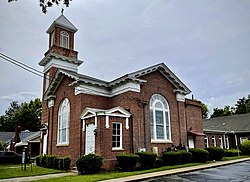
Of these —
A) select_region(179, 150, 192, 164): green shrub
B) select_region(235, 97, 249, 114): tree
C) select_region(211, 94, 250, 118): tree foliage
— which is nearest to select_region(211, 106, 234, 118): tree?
select_region(211, 94, 250, 118): tree foliage

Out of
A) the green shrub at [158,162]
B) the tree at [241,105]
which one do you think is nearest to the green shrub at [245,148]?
the green shrub at [158,162]

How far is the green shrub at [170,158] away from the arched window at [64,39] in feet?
56.0

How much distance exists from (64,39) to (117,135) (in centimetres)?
1633

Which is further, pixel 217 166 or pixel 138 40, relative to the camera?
pixel 138 40

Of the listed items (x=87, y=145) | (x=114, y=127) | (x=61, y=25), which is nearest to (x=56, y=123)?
(x=87, y=145)

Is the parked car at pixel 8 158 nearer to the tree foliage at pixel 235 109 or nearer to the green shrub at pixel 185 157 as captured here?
the green shrub at pixel 185 157

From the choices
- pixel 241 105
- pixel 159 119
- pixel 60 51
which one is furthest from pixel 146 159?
pixel 241 105

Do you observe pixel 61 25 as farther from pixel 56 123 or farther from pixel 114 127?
pixel 114 127

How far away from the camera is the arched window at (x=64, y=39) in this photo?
89.9 feet

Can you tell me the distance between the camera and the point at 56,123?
2088 centimetres

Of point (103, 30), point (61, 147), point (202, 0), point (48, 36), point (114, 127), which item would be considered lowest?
point (61, 147)

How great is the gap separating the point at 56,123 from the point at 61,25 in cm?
1220

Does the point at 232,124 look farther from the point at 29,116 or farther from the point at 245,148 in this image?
the point at 29,116

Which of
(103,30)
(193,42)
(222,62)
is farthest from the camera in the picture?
(222,62)
